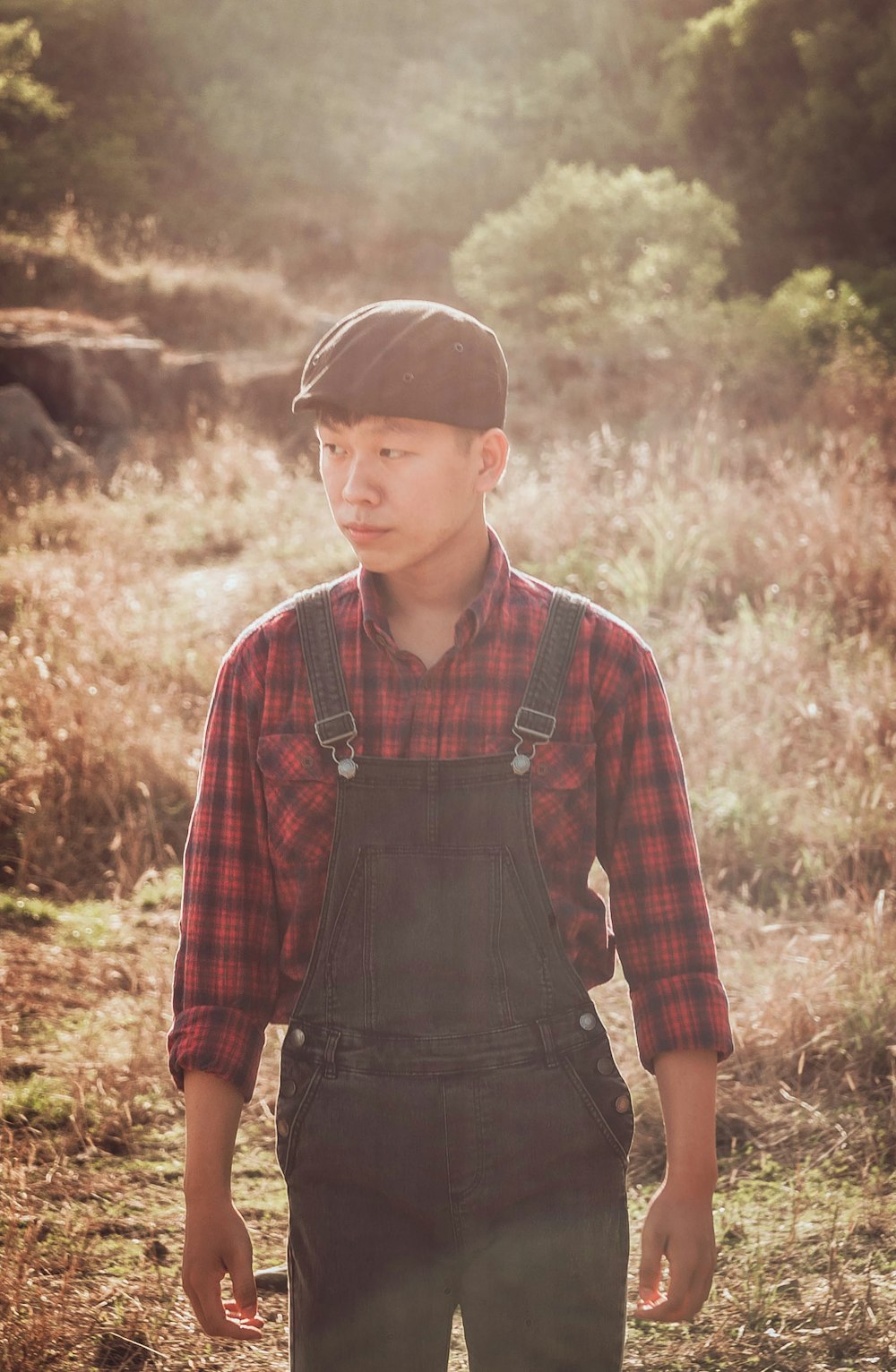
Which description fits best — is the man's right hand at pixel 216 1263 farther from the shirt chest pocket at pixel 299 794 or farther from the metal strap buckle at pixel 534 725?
the metal strap buckle at pixel 534 725

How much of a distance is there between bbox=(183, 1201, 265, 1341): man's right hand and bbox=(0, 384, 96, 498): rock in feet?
27.6

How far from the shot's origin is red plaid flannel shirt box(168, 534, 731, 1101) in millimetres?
1471

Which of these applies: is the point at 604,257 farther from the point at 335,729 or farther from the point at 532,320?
the point at 335,729

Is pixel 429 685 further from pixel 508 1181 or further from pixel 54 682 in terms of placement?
pixel 54 682

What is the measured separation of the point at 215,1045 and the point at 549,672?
2.00ft

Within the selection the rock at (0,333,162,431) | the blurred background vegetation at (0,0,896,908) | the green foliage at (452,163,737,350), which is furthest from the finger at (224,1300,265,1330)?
the green foliage at (452,163,737,350)

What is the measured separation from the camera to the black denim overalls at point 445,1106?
4.47 feet

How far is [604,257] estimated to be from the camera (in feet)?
39.4

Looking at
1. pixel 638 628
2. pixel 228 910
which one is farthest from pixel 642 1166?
pixel 638 628

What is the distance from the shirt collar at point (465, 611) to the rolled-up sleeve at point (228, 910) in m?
0.16

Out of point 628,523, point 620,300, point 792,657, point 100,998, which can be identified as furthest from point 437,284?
point 100,998

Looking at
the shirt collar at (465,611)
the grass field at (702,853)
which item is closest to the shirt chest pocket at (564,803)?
the shirt collar at (465,611)

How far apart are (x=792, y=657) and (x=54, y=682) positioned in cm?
303

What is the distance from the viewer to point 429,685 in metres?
1.50
